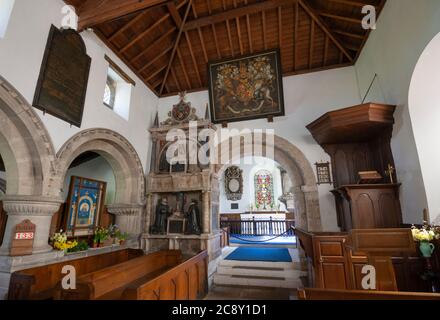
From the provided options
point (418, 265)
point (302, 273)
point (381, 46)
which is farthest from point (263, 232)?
point (381, 46)

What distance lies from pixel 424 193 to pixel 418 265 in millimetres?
1131

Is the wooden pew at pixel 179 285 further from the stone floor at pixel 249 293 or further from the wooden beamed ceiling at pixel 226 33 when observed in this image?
the wooden beamed ceiling at pixel 226 33

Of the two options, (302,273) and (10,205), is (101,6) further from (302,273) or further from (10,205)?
(302,273)

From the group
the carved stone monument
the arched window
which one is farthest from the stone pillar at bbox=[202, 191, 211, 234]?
the arched window

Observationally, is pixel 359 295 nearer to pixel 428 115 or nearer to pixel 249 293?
pixel 249 293

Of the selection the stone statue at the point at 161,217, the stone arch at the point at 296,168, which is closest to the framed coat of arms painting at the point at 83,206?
the stone statue at the point at 161,217

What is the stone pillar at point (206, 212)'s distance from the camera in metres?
5.67

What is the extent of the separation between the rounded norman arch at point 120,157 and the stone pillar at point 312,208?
4402 mm

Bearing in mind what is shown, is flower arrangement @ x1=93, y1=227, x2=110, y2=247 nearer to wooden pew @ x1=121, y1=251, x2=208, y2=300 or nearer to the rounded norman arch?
the rounded norman arch

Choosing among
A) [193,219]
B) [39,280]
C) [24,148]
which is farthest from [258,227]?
[24,148]

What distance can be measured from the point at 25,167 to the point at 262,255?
18.6 feet

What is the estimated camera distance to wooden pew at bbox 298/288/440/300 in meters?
1.68

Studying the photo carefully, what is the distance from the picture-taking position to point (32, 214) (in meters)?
3.54

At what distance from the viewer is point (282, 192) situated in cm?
1255
